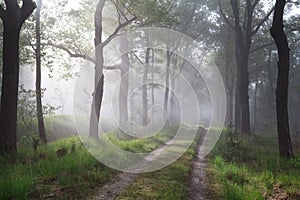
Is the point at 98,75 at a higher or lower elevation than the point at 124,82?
lower

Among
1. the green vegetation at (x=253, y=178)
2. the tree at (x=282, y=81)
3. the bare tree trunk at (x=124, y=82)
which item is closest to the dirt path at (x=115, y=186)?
the green vegetation at (x=253, y=178)

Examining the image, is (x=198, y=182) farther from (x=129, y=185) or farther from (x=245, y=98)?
(x=245, y=98)

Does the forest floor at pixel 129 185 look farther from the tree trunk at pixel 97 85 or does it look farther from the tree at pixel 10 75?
the tree trunk at pixel 97 85

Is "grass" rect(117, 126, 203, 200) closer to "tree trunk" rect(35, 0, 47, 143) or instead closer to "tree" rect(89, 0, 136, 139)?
"tree" rect(89, 0, 136, 139)

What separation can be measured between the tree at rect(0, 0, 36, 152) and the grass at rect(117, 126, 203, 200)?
186 inches

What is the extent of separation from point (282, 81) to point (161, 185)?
777cm

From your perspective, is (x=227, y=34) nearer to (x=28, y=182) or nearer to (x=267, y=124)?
(x=267, y=124)

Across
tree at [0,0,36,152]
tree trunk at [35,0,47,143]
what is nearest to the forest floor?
tree at [0,0,36,152]

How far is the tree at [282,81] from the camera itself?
41.7 feet

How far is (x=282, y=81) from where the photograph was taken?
511 inches

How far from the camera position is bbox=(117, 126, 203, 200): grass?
7.16 m

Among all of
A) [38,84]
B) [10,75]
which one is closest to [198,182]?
[10,75]

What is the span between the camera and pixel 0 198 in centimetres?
594

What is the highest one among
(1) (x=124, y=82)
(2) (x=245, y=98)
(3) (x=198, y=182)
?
(1) (x=124, y=82)
